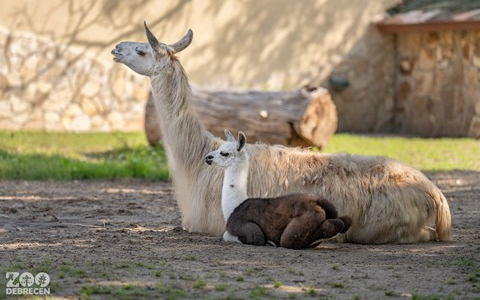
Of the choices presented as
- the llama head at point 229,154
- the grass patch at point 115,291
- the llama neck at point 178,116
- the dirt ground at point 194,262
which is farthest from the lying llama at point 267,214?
the grass patch at point 115,291

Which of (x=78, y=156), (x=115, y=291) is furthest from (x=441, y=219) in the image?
(x=78, y=156)

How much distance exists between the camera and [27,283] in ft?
17.6

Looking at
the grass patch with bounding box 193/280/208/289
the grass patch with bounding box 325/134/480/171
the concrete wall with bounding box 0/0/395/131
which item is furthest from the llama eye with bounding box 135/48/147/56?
the concrete wall with bounding box 0/0/395/131

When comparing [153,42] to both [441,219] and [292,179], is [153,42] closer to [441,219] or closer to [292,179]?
[292,179]

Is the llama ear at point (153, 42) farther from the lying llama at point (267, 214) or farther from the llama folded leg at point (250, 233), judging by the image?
the llama folded leg at point (250, 233)

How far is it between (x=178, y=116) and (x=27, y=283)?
2.81 m

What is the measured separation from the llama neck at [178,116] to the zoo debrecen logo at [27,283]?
249cm

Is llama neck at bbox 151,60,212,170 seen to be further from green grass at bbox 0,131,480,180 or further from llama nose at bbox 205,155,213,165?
green grass at bbox 0,131,480,180

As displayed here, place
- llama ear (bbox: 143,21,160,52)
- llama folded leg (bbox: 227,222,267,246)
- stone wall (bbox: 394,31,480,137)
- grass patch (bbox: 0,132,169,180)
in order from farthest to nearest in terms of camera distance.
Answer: stone wall (bbox: 394,31,480,137), grass patch (bbox: 0,132,169,180), llama ear (bbox: 143,21,160,52), llama folded leg (bbox: 227,222,267,246)

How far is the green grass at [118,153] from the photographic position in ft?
39.2

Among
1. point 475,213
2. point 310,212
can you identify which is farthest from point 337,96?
point 310,212

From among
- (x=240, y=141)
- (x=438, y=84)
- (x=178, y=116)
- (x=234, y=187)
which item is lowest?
(x=234, y=187)

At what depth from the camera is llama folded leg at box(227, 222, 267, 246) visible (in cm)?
696

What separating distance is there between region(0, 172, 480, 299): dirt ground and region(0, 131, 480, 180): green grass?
262 cm
